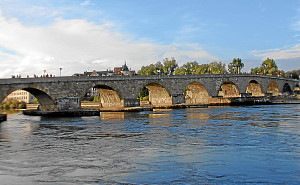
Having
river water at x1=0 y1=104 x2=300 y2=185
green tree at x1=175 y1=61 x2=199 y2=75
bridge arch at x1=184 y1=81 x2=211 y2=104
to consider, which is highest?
green tree at x1=175 y1=61 x2=199 y2=75

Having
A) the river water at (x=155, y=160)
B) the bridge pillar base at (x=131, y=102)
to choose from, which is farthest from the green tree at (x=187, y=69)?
the river water at (x=155, y=160)

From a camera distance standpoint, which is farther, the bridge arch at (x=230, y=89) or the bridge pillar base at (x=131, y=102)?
the bridge arch at (x=230, y=89)

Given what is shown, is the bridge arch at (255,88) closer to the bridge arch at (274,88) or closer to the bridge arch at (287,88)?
the bridge arch at (274,88)

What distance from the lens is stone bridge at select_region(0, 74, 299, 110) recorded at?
3609 cm

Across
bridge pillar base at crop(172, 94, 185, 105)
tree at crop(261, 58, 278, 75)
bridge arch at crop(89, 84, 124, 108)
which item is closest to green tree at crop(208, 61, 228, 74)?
tree at crop(261, 58, 278, 75)

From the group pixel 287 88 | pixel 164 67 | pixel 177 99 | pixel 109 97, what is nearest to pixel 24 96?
pixel 164 67

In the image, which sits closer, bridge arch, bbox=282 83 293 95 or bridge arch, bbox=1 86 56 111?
bridge arch, bbox=1 86 56 111

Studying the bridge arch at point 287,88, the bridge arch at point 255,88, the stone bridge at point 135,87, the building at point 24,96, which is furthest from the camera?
the building at point 24,96

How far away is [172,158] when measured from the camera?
11.0 metres

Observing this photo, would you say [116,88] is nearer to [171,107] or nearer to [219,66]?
[171,107]

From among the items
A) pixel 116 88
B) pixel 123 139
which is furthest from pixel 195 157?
pixel 116 88

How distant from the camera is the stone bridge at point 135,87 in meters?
36.1

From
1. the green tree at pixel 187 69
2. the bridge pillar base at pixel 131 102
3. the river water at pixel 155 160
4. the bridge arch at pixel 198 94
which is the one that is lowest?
the river water at pixel 155 160

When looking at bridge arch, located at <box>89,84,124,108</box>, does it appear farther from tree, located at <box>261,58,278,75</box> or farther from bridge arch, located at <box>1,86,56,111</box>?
tree, located at <box>261,58,278,75</box>
